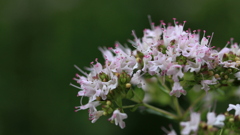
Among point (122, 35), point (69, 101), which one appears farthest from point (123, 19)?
point (69, 101)

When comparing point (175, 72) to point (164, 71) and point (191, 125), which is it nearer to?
point (164, 71)

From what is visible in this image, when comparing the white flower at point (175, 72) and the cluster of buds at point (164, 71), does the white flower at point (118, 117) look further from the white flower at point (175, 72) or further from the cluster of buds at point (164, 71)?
the white flower at point (175, 72)

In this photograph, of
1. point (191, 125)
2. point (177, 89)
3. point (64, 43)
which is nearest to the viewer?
point (191, 125)

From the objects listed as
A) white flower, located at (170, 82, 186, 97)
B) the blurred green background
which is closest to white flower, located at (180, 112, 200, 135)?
white flower, located at (170, 82, 186, 97)

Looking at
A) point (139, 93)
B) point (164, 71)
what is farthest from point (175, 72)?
point (139, 93)

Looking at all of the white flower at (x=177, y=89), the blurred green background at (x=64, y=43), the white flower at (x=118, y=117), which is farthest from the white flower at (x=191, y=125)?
the blurred green background at (x=64, y=43)

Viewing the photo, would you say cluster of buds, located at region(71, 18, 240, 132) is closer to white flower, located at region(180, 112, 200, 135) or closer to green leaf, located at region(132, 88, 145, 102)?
green leaf, located at region(132, 88, 145, 102)
